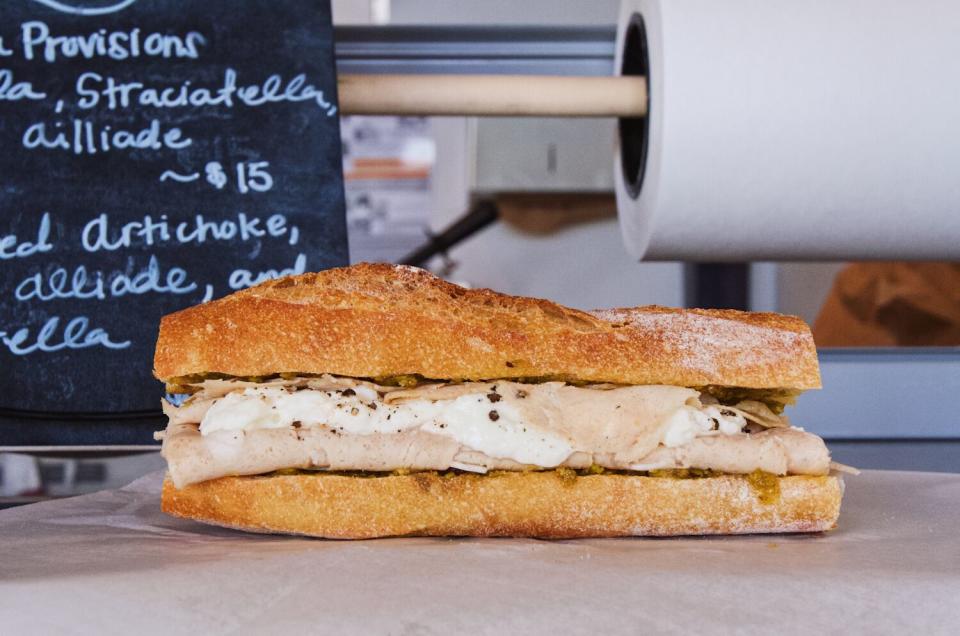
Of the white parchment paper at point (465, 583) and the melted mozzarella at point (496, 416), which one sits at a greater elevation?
the melted mozzarella at point (496, 416)

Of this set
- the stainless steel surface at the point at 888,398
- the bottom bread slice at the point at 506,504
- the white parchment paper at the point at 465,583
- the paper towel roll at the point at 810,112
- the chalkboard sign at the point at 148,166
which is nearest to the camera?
the white parchment paper at the point at 465,583

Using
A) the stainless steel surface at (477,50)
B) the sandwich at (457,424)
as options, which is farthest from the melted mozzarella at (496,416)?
the stainless steel surface at (477,50)

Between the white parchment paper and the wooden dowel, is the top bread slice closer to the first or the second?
the white parchment paper

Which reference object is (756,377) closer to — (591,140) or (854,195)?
(854,195)

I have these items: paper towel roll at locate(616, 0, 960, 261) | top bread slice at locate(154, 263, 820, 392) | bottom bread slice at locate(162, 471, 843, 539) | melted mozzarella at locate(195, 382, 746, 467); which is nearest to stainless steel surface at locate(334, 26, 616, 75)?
paper towel roll at locate(616, 0, 960, 261)

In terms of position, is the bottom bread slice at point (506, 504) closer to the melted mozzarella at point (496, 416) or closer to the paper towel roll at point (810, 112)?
the melted mozzarella at point (496, 416)

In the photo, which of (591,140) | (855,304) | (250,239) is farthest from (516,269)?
(250,239)
